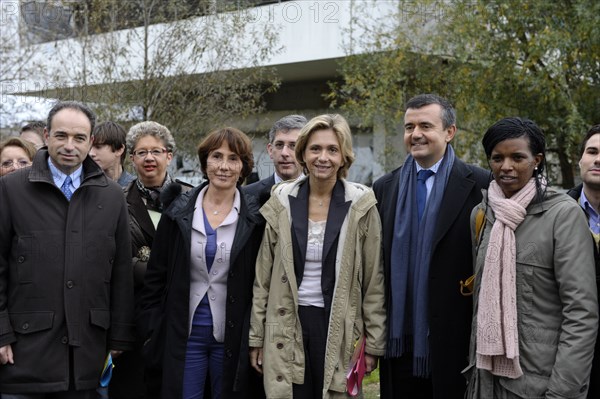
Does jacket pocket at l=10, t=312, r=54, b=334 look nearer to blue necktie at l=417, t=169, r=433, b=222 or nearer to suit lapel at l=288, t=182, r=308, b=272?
suit lapel at l=288, t=182, r=308, b=272

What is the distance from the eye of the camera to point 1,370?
402 centimetres

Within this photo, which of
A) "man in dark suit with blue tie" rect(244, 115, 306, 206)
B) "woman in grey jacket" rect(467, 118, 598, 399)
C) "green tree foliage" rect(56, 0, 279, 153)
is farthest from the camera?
"green tree foliage" rect(56, 0, 279, 153)

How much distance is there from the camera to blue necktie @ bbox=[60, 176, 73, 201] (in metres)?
4.25

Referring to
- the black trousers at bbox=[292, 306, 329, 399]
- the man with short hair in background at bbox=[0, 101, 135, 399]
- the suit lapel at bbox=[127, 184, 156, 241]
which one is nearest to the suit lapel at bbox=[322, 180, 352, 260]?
the black trousers at bbox=[292, 306, 329, 399]

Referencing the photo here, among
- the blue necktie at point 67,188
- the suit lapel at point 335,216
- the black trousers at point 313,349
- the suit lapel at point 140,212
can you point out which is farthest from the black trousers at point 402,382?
the blue necktie at point 67,188

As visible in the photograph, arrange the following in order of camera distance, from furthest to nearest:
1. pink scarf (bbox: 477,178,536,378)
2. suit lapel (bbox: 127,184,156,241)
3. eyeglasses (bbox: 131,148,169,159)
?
eyeglasses (bbox: 131,148,169,159)
suit lapel (bbox: 127,184,156,241)
pink scarf (bbox: 477,178,536,378)

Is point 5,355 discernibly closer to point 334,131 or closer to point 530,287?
point 334,131

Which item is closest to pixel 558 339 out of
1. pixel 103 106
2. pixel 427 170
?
pixel 427 170

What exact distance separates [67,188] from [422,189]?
2210 mm

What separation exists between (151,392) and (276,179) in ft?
6.42

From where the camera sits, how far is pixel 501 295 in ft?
12.0

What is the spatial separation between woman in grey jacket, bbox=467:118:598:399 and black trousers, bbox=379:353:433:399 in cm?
61

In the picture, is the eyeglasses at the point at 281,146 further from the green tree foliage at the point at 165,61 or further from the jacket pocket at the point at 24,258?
the green tree foliage at the point at 165,61

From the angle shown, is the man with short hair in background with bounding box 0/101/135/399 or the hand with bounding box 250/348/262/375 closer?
the man with short hair in background with bounding box 0/101/135/399
